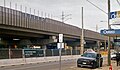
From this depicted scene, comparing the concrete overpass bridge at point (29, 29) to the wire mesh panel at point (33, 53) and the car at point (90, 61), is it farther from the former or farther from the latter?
the car at point (90, 61)

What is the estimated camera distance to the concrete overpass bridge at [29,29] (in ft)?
175

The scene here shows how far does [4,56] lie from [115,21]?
63.2 feet

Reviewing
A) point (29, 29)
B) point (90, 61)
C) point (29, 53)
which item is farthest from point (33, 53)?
point (90, 61)

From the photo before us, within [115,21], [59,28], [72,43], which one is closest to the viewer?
Answer: [115,21]

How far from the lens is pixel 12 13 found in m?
54.6

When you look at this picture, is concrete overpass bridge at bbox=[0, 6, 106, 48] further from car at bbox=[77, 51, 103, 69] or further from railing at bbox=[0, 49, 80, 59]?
car at bbox=[77, 51, 103, 69]

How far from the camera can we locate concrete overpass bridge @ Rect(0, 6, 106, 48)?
2105 inches

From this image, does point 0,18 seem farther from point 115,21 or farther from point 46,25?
point 115,21

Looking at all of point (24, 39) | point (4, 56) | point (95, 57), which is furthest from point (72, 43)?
point (95, 57)

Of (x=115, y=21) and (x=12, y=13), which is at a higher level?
(x=12, y=13)

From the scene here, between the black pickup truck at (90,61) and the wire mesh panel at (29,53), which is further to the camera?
the wire mesh panel at (29,53)

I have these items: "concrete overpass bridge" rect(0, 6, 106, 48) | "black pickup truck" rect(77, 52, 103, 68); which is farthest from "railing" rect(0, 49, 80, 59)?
Answer: "black pickup truck" rect(77, 52, 103, 68)

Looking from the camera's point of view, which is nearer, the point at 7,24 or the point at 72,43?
the point at 7,24

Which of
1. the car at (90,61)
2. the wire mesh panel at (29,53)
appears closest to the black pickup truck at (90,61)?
the car at (90,61)
